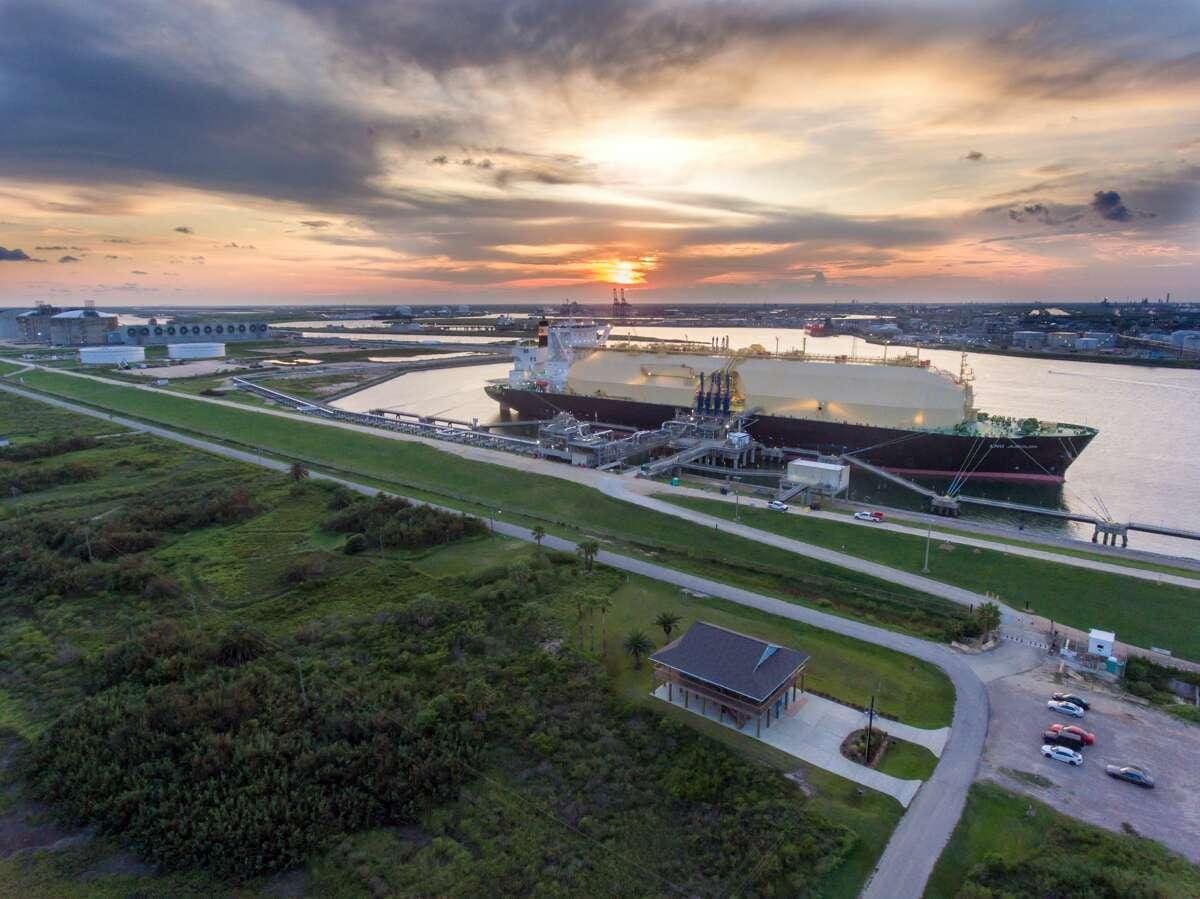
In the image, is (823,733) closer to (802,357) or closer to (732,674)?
(732,674)

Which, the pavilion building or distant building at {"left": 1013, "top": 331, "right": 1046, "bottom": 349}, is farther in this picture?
distant building at {"left": 1013, "top": 331, "right": 1046, "bottom": 349}

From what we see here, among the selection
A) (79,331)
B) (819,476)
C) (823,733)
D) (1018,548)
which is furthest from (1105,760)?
(79,331)

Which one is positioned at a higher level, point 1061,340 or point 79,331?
point 1061,340

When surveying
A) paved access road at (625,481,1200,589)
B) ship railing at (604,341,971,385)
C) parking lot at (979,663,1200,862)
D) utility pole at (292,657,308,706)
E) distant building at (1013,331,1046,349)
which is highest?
distant building at (1013,331,1046,349)

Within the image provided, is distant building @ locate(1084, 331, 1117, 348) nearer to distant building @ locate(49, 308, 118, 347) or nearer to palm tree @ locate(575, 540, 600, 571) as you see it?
palm tree @ locate(575, 540, 600, 571)

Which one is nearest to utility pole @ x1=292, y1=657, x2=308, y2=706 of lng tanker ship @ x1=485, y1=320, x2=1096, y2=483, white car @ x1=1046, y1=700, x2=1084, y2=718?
white car @ x1=1046, y1=700, x2=1084, y2=718

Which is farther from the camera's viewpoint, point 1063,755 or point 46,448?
point 46,448
